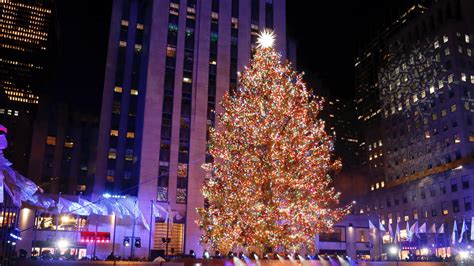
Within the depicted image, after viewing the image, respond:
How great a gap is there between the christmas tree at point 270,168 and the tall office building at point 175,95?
21.4 m

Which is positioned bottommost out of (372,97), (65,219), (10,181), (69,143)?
(10,181)

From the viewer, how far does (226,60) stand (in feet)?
176

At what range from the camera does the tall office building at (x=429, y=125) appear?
7138 cm

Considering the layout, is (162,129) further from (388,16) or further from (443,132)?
(388,16)

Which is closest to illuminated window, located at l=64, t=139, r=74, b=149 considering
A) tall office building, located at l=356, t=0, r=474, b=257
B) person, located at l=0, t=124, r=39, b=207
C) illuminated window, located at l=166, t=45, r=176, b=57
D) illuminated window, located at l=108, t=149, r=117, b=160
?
illuminated window, located at l=108, t=149, r=117, b=160

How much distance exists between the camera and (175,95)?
50406 mm

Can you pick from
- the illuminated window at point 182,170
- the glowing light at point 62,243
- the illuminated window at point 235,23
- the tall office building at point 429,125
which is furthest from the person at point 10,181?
the tall office building at point 429,125

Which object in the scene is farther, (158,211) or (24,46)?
(24,46)

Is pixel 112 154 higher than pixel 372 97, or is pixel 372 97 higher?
pixel 372 97

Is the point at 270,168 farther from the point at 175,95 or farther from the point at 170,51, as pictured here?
the point at 170,51

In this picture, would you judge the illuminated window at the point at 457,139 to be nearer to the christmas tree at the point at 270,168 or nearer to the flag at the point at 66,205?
the christmas tree at the point at 270,168

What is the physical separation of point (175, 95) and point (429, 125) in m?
51.6

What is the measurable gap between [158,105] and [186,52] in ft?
25.0

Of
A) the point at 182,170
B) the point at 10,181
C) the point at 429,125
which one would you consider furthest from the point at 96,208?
the point at 429,125
